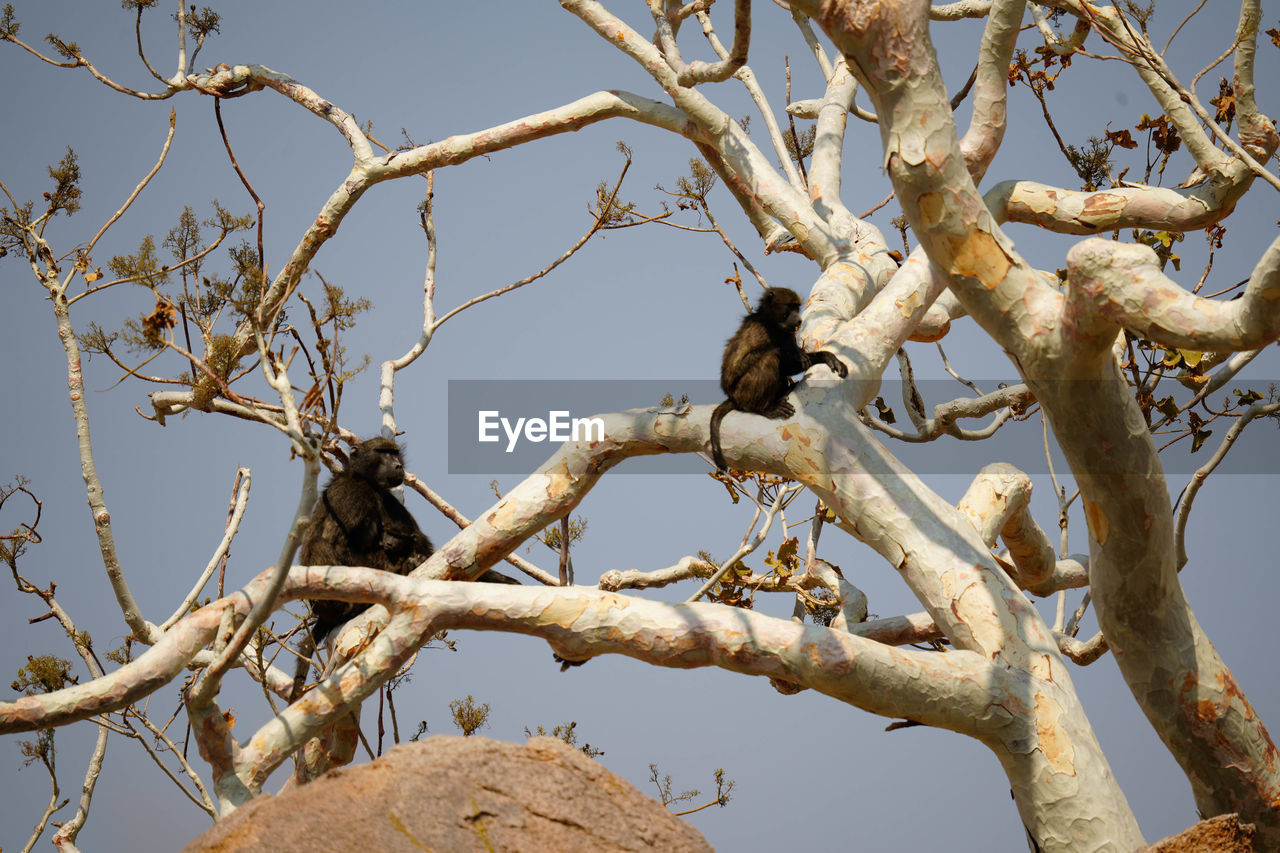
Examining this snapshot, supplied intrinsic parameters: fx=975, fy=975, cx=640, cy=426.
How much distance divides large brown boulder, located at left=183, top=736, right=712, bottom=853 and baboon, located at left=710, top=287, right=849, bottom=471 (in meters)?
2.10

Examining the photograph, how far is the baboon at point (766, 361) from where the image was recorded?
17.1 ft

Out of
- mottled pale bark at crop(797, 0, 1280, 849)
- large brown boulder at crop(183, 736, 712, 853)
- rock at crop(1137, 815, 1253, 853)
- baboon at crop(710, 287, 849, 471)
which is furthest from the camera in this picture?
baboon at crop(710, 287, 849, 471)

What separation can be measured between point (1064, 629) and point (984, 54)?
13.7 ft

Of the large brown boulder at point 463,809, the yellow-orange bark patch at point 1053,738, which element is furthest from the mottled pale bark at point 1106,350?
the large brown boulder at point 463,809

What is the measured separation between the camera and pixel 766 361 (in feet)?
18.9

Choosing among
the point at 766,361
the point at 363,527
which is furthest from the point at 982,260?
the point at 363,527

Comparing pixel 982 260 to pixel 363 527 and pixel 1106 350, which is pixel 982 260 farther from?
pixel 363 527

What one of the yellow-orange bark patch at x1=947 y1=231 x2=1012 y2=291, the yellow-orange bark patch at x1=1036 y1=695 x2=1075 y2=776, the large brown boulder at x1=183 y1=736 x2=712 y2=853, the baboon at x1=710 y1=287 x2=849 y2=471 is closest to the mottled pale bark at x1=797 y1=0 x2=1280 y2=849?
the yellow-orange bark patch at x1=947 y1=231 x2=1012 y2=291

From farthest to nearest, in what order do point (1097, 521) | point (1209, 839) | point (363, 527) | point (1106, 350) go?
1. point (363, 527)
2. point (1097, 521)
3. point (1209, 839)
4. point (1106, 350)

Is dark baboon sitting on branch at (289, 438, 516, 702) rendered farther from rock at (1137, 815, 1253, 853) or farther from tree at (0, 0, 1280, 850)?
rock at (1137, 815, 1253, 853)

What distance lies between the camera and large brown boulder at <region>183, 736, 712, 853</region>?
2936 millimetres

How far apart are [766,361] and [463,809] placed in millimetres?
3387

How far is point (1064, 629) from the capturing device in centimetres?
718

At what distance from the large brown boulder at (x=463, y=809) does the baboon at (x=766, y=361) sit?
2103 millimetres
